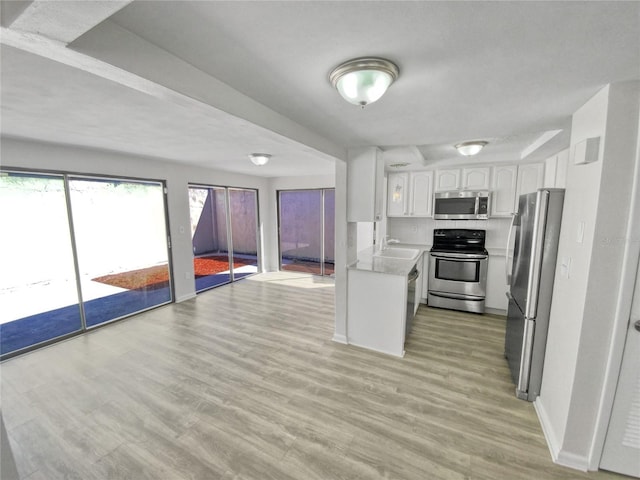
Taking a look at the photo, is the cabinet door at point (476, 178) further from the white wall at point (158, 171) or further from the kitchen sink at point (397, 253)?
the white wall at point (158, 171)

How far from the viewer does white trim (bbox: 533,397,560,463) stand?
175 centimetres

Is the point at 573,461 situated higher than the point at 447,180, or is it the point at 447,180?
the point at 447,180

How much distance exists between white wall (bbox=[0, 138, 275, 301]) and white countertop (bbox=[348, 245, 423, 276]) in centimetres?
323

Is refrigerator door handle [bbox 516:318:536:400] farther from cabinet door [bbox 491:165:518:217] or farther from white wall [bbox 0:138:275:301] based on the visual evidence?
white wall [bbox 0:138:275:301]

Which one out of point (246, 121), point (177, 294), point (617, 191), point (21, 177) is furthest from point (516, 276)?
point (21, 177)

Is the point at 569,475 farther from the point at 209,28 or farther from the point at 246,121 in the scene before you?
the point at 209,28

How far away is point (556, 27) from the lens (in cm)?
102

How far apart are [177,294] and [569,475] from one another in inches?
202

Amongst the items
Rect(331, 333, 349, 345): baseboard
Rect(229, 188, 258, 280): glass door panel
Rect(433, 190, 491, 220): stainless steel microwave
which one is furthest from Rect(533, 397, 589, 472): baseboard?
Rect(229, 188, 258, 280): glass door panel

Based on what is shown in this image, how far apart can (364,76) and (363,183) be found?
71.3 inches

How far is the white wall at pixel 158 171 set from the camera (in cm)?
298

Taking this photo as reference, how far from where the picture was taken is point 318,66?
1331 millimetres

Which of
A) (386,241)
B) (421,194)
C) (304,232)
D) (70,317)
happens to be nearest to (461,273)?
(386,241)

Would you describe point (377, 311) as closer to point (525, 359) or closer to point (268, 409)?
point (525, 359)
